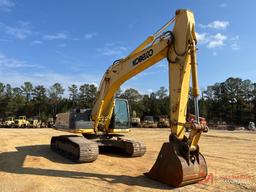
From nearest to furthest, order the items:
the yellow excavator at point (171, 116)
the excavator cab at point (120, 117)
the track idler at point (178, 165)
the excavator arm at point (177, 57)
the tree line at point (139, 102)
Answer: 1. the track idler at point (178, 165)
2. the yellow excavator at point (171, 116)
3. the excavator arm at point (177, 57)
4. the excavator cab at point (120, 117)
5. the tree line at point (139, 102)

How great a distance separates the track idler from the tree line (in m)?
75.0

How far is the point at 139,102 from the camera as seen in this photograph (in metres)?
92.8

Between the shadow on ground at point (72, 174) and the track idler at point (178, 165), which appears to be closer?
the track idler at point (178, 165)

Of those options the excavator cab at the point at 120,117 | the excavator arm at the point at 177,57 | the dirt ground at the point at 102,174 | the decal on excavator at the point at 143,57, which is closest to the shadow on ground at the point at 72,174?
the dirt ground at the point at 102,174

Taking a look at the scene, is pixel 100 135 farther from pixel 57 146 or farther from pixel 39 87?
pixel 39 87

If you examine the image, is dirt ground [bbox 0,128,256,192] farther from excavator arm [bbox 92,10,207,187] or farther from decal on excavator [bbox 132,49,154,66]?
decal on excavator [bbox 132,49,154,66]

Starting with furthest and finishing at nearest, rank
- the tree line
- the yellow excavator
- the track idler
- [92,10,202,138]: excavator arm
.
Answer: the tree line, [92,10,202,138]: excavator arm, the yellow excavator, the track idler

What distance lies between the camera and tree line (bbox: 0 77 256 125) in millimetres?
85188

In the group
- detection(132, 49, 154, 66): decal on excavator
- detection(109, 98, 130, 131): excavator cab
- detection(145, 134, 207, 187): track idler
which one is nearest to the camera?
detection(145, 134, 207, 187): track idler

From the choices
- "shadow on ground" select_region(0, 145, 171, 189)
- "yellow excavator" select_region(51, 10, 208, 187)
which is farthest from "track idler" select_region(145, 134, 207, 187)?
"shadow on ground" select_region(0, 145, 171, 189)

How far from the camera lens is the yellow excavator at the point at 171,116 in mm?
6910

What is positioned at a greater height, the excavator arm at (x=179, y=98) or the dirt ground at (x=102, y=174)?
the excavator arm at (x=179, y=98)

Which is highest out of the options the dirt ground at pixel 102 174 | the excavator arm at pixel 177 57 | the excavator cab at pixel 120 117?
the excavator arm at pixel 177 57

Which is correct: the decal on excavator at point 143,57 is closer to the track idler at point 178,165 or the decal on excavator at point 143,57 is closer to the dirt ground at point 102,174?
the track idler at point 178,165
